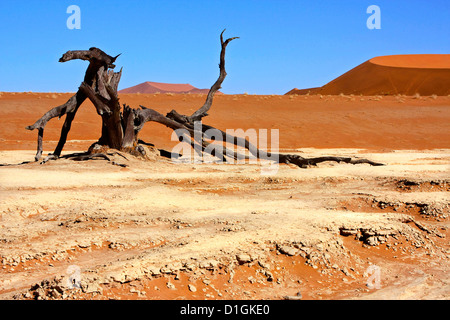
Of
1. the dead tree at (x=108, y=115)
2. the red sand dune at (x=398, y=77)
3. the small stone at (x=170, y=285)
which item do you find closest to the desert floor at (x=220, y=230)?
the small stone at (x=170, y=285)

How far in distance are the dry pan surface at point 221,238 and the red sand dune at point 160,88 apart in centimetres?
11974

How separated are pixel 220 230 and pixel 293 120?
52.1ft

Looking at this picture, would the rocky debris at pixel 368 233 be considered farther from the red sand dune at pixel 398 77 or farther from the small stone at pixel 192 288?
the red sand dune at pixel 398 77

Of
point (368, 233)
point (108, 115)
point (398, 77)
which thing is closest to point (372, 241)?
point (368, 233)

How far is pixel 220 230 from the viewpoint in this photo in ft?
14.4

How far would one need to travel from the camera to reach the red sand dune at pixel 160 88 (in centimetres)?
12809

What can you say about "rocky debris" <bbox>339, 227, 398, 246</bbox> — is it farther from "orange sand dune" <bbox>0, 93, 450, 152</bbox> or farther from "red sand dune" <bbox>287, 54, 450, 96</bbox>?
"red sand dune" <bbox>287, 54, 450, 96</bbox>

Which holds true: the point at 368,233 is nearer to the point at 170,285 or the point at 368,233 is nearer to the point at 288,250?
the point at 288,250

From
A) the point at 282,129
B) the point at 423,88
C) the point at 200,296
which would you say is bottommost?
the point at 200,296

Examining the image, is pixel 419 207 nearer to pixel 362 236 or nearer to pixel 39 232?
pixel 362 236

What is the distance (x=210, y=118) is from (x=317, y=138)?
531cm

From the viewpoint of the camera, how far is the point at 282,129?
17.8 metres

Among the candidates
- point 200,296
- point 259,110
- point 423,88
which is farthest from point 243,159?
point 423,88

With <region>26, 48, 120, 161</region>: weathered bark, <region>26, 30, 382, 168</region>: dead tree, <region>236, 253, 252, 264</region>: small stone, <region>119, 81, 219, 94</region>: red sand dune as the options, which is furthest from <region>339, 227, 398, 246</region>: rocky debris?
<region>119, 81, 219, 94</region>: red sand dune
